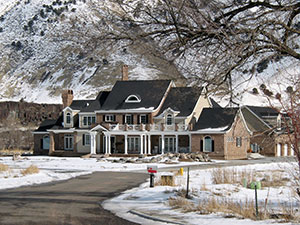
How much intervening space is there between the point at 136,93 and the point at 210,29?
5094cm

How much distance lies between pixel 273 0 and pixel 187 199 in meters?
6.68

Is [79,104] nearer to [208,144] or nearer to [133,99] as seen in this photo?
[133,99]

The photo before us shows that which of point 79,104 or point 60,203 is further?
point 79,104

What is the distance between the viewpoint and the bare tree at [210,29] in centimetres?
1374

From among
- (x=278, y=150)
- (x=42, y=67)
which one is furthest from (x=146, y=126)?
(x=42, y=67)

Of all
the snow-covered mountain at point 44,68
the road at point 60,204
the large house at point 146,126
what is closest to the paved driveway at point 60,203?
the road at point 60,204

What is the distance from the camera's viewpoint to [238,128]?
59.1 m

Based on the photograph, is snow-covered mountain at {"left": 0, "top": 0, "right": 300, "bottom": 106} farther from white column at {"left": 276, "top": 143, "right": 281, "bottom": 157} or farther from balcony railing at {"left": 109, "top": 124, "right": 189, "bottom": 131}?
balcony railing at {"left": 109, "top": 124, "right": 189, "bottom": 131}

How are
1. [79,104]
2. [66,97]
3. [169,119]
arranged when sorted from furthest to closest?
[79,104] → [66,97] → [169,119]

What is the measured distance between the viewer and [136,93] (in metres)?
64.6

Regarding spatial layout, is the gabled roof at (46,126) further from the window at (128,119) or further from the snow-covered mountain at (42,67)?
the snow-covered mountain at (42,67)

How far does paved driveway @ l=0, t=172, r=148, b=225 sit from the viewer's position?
1434cm

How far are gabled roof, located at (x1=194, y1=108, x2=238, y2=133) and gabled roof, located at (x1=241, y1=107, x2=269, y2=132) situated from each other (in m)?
9.11

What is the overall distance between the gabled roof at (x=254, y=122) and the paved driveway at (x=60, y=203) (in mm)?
42485
